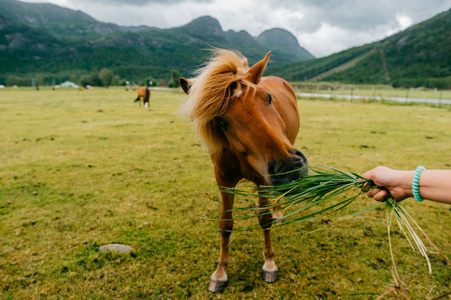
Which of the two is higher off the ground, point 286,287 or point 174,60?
point 174,60

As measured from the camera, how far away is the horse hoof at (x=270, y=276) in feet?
9.11

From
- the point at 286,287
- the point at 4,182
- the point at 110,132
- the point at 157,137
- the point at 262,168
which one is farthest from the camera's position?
the point at 110,132

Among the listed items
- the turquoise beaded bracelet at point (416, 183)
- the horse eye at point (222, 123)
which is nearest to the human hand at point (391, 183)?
the turquoise beaded bracelet at point (416, 183)

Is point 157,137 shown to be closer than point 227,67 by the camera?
No

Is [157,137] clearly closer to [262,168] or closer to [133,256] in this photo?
[133,256]

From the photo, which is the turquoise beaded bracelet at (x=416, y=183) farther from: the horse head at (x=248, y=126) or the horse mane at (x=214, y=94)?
the horse mane at (x=214, y=94)

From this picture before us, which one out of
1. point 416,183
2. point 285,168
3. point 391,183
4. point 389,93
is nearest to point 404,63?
point 389,93

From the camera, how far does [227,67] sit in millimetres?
2250

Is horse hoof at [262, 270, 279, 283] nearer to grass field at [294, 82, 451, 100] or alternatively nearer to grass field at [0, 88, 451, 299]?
grass field at [0, 88, 451, 299]

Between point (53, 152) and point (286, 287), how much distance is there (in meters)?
7.96

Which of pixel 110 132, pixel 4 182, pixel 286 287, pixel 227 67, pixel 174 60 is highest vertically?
pixel 174 60

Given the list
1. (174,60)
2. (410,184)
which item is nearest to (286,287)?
(410,184)

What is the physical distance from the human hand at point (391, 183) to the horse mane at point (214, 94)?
1.19m

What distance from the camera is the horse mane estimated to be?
6.73 feet
